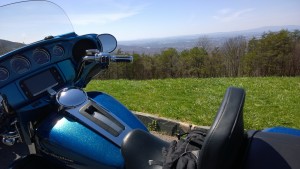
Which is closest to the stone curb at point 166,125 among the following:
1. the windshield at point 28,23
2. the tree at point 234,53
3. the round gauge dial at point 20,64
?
the windshield at point 28,23

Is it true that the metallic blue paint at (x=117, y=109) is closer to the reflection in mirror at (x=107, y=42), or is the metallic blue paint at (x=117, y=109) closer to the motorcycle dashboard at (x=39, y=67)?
the motorcycle dashboard at (x=39, y=67)

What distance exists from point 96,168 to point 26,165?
1.47ft

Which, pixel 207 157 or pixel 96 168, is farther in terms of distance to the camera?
pixel 96 168

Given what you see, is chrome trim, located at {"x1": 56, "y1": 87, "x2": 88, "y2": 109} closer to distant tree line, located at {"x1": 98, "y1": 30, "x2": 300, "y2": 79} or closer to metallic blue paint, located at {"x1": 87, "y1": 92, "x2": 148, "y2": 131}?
metallic blue paint, located at {"x1": 87, "y1": 92, "x2": 148, "y2": 131}

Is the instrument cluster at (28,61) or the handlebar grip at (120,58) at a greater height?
the instrument cluster at (28,61)

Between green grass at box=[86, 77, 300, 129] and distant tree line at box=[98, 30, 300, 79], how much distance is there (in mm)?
10812

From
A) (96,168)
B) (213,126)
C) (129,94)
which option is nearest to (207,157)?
(213,126)

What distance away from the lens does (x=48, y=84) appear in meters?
2.04

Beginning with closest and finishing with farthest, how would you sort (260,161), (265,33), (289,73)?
(260,161)
(289,73)
(265,33)

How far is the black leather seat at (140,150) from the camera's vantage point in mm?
1597

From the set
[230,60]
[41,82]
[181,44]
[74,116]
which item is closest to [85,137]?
[74,116]

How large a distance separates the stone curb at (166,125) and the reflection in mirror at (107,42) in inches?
96.8

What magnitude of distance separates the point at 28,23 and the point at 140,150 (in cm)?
131

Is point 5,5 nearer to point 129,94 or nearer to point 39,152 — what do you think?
point 39,152
